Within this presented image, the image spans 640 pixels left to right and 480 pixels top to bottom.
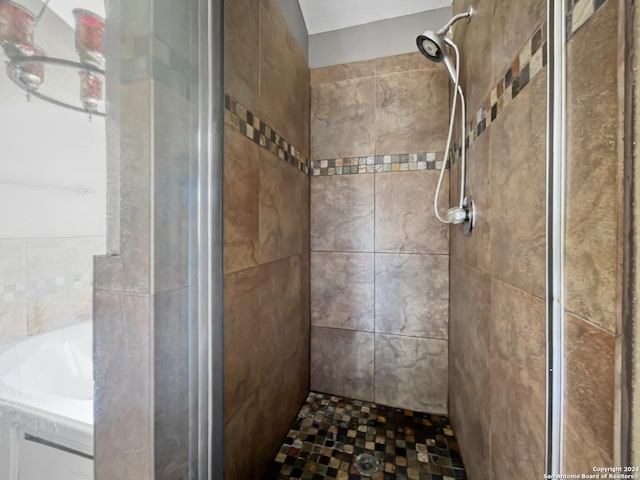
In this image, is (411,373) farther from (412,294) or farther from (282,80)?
(282,80)

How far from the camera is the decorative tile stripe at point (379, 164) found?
1.31 meters

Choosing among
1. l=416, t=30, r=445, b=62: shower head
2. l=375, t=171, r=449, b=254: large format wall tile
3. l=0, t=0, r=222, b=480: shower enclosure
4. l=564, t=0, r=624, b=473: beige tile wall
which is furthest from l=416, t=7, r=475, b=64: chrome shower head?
l=0, t=0, r=222, b=480: shower enclosure

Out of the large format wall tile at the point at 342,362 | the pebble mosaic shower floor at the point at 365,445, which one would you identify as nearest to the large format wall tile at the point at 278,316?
the large format wall tile at the point at 342,362

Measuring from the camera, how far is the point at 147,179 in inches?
21.6

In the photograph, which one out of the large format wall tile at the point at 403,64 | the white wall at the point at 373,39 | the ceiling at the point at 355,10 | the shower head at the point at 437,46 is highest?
the ceiling at the point at 355,10

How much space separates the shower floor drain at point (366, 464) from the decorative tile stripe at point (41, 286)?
3.62 ft

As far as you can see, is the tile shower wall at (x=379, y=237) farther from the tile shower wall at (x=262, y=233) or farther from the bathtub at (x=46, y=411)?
the bathtub at (x=46, y=411)

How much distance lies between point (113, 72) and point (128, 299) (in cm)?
48

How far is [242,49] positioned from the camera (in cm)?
83

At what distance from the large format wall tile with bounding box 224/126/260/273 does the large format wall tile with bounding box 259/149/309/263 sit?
0.05m

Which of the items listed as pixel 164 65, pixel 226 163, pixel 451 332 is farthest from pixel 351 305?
pixel 164 65

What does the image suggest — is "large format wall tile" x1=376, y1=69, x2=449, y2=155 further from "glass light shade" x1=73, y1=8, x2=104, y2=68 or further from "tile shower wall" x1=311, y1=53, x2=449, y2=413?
"glass light shade" x1=73, y1=8, x2=104, y2=68

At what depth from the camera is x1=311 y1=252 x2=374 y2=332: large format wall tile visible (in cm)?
140

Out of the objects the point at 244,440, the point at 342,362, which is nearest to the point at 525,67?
the point at 244,440
